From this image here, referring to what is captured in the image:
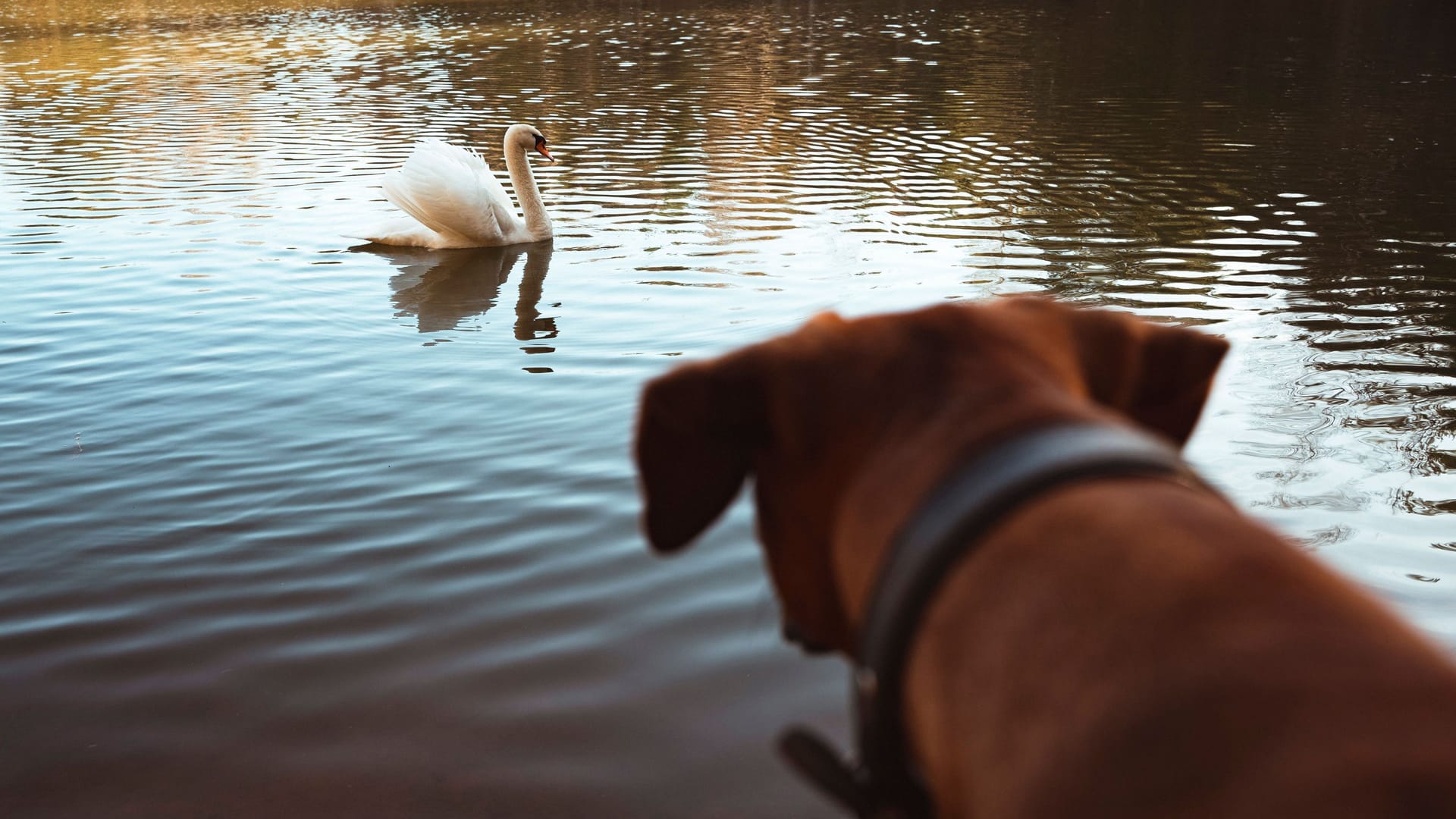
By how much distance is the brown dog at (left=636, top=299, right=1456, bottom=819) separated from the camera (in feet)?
3.28

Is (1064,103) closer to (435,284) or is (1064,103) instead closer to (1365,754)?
(435,284)

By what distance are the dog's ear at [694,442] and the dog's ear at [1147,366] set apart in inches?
16.7

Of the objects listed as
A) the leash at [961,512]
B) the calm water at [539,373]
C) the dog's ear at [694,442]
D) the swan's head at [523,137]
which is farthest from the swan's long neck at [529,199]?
the leash at [961,512]

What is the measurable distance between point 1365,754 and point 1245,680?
0.10m

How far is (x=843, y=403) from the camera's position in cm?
143

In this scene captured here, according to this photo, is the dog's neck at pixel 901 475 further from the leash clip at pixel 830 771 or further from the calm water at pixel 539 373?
the calm water at pixel 539 373

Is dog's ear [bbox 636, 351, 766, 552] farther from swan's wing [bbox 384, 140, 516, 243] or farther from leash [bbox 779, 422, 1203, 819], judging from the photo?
swan's wing [bbox 384, 140, 516, 243]

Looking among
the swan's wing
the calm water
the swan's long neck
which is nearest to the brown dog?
the calm water

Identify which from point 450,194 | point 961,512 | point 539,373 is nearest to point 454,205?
point 450,194

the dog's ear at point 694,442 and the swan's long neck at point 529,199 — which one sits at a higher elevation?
the dog's ear at point 694,442

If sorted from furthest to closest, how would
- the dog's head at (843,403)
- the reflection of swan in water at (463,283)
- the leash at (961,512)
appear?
the reflection of swan in water at (463,283)
the dog's head at (843,403)
the leash at (961,512)

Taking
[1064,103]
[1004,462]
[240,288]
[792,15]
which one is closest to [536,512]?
[1004,462]

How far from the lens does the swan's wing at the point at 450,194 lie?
11.3 meters

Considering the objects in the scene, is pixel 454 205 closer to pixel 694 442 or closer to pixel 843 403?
pixel 694 442
